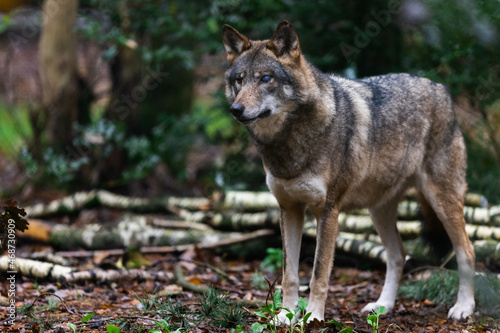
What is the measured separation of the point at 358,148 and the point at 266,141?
750 millimetres

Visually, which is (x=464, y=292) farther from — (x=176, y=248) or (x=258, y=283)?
(x=176, y=248)

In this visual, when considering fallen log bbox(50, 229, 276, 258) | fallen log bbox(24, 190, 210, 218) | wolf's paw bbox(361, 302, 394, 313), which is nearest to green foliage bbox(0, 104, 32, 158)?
fallen log bbox(24, 190, 210, 218)

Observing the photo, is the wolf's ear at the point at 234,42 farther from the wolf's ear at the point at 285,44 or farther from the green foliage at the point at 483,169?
the green foliage at the point at 483,169

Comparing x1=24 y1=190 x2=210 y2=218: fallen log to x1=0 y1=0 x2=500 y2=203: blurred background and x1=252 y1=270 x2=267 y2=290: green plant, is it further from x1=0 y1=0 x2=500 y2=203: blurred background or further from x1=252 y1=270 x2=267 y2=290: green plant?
x1=252 y1=270 x2=267 y2=290: green plant

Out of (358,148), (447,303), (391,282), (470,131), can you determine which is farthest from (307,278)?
(470,131)

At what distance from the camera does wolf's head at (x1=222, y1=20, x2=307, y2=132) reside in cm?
372

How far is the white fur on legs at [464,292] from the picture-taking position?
419 centimetres

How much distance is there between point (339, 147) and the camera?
3.93m

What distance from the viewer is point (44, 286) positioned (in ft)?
15.4

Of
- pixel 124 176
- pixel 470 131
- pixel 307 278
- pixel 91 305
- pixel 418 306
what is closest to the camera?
pixel 91 305

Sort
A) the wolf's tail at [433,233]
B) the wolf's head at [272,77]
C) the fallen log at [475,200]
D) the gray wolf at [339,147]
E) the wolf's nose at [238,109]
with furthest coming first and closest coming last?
the fallen log at [475,200]
the wolf's tail at [433,233]
the gray wolf at [339,147]
the wolf's head at [272,77]
the wolf's nose at [238,109]

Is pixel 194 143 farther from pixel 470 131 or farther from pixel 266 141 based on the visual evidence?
pixel 266 141

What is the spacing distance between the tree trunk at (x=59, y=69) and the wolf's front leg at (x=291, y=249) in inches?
237

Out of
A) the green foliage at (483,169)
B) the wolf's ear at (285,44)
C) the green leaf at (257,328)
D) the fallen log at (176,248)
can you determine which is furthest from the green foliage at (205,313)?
the green foliage at (483,169)
